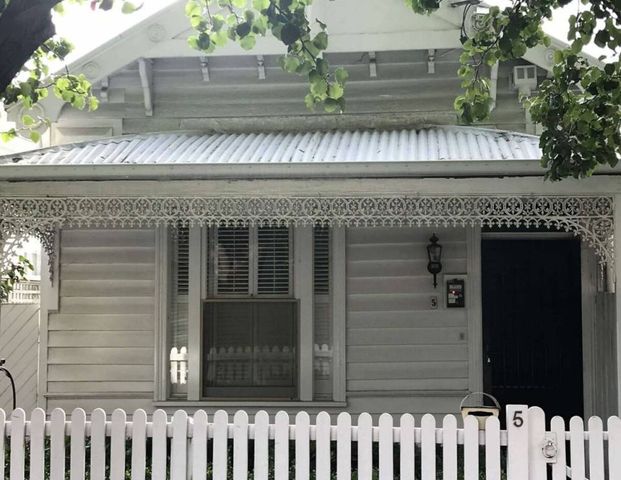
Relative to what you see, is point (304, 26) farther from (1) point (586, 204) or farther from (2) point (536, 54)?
(2) point (536, 54)

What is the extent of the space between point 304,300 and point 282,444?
3.57 m

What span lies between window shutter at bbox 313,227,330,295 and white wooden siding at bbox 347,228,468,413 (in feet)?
0.84

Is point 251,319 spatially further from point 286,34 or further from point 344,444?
point 286,34

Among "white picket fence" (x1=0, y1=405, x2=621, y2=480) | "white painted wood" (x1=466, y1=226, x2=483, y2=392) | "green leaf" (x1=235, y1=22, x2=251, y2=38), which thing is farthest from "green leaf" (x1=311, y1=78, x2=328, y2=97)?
"white painted wood" (x1=466, y1=226, x2=483, y2=392)

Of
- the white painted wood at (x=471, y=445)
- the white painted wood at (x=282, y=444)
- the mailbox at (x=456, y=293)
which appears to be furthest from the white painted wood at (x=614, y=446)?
the mailbox at (x=456, y=293)

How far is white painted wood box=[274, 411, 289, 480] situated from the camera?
497 centimetres

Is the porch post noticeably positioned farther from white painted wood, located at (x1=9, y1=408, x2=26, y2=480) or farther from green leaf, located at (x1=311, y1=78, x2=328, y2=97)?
white painted wood, located at (x1=9, y1=408, x2=26, y2=480)

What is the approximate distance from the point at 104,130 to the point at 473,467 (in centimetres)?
628

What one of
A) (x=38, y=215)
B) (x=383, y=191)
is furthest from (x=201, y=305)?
(x=383, y=191)

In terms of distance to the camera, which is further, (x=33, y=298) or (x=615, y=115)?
(x=33, y=298)

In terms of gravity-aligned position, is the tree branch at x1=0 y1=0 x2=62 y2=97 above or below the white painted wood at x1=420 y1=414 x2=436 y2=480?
above

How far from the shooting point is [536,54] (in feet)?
27.1

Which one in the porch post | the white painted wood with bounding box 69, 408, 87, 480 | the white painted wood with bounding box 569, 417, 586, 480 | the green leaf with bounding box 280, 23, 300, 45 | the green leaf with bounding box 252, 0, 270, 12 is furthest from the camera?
the porch post

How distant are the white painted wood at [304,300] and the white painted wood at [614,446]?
4.09 metres
